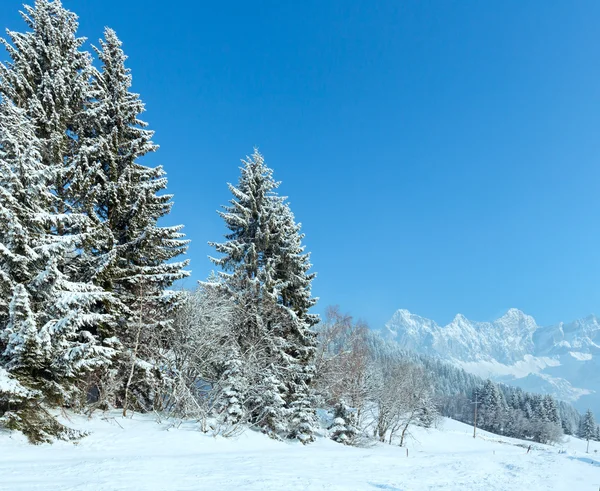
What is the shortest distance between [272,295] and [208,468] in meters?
11.7

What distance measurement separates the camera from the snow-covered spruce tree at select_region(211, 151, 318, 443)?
2186 centimetres

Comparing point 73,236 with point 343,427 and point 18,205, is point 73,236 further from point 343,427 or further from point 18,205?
point 343,427

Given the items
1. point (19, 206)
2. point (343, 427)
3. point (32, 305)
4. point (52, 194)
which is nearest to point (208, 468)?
point (32, 305)

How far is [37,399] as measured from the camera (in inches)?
440

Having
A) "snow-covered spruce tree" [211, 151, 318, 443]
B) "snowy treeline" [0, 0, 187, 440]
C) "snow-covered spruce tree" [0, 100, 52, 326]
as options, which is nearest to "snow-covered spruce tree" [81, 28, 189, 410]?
"snowy treeline" [0, 0, 187, 440]

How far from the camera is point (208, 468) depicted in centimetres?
1169

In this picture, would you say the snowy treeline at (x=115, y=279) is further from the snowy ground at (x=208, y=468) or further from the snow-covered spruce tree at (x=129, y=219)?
the snowy ground at (x=208, y=468)

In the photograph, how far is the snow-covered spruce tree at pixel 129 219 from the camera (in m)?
16.9

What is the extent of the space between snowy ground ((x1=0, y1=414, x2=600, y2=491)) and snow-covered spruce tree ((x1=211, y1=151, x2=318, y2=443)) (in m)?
2.34

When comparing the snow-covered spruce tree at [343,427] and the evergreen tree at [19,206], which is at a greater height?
the evergreen tree at [19,206]

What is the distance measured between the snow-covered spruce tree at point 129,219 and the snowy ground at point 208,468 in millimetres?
3034

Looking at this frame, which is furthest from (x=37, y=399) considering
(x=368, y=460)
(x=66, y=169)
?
(x=368, y=460)

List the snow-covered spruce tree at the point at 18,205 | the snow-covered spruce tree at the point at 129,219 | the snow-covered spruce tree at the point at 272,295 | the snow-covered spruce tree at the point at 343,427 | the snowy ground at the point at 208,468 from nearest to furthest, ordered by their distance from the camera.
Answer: the snowy ground at the point at 208,468 → the snow-covered spruce tree at the point at 18,205 → the snow-covered spruce tree at the point at 129,219 → the snow-covered spruce tree at the point at 272,295 → the snow-covered spruce tree at the point at 343,427

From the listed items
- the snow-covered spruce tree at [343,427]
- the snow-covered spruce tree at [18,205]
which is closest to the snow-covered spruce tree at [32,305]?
the snow-covered spruce tree at [18,205]
